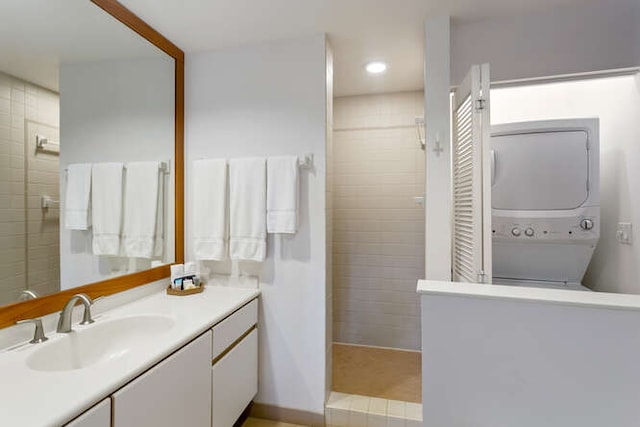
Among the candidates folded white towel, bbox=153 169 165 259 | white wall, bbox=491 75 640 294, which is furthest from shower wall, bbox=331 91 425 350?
folded white towel, bbox=153 169 165 259

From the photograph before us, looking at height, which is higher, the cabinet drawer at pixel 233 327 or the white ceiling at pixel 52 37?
the white ceiling at pixel 52 37

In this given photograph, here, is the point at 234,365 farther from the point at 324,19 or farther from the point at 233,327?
the point at 324,19

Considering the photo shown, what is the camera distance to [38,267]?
1318mm

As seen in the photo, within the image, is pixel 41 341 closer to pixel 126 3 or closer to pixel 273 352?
pixel 273 352

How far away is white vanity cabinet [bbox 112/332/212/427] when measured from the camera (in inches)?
38.7

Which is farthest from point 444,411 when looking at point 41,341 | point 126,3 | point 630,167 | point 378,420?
point 126,3

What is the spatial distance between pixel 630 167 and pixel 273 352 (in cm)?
233

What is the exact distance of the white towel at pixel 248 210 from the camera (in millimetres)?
1895

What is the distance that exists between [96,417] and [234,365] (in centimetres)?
83

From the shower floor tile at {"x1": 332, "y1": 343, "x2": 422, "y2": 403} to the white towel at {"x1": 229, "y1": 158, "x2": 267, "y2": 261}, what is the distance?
1165mm

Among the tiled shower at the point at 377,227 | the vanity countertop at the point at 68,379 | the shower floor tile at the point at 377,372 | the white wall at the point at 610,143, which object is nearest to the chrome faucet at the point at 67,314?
the vanity countertop at the point at 68,379

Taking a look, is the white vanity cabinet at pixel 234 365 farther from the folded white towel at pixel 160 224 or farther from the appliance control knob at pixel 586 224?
the appliance control knob at pixel 586 224

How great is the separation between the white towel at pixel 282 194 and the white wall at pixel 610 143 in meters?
1.40

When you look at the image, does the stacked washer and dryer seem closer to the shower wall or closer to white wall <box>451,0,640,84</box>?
white wall <box>451,0,640,84</box>
